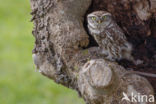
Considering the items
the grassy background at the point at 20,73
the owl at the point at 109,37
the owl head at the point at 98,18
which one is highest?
the owl head at the point at 98,18

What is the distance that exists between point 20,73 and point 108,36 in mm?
2897

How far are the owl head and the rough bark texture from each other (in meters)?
0.06

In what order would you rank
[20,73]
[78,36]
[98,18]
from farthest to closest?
[20,73]
[98,18]
[78,36]

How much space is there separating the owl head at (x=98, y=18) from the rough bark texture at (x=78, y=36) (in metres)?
0.06

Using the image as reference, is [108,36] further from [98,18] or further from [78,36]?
[78,36]

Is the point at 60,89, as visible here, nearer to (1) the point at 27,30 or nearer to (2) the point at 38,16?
(1) the point at 27,30

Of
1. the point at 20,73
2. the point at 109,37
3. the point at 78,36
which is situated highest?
the point at 78,36

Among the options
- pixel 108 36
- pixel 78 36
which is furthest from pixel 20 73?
pixel 78 36

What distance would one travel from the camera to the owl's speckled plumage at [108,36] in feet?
11.3

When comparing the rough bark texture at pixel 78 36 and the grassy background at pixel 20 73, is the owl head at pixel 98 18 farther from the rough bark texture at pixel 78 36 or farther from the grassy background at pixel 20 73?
the grassy background at pixel 20 73

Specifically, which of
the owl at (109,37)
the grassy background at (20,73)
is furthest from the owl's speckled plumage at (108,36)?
the grassy background at (20,73)

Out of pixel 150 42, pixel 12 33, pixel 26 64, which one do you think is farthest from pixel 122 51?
pixel 12 33

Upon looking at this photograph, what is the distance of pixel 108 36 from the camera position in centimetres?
360

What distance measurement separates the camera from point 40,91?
19.0 ft
